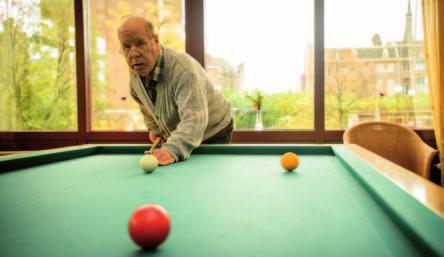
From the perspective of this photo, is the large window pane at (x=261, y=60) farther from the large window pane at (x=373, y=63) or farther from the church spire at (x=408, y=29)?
the church spire at (x=408, y=29)

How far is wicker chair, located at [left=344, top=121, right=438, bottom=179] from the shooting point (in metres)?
2.82

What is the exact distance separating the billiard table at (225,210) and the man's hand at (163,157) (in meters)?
0.12

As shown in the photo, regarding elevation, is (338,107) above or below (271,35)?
below

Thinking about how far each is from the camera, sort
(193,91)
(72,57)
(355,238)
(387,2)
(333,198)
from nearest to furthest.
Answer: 1. (355,238)
2. (333,198)
3. (193,91)
4. (387,2)
5. (72,57)

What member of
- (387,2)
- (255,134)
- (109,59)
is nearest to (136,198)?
(255,134)

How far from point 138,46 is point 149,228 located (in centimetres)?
166

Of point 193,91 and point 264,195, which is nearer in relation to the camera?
point 264,195

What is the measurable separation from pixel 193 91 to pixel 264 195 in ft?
3.54

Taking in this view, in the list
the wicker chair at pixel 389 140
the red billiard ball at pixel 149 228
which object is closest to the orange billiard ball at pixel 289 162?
the red billiard ball at pixel 149 228

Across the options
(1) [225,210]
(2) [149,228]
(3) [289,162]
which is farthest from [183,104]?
(2) [149,228]

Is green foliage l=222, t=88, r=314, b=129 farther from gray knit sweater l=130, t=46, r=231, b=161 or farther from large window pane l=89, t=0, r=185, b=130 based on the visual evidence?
gray knit sweater l=130, t=46, r=231, b=161

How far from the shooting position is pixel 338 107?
3.72 meters

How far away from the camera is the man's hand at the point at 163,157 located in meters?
1.64

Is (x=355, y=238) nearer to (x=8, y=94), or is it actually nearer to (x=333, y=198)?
(x=333, y=198)
